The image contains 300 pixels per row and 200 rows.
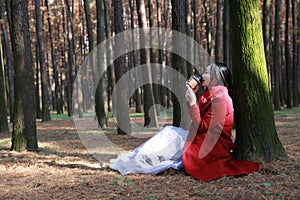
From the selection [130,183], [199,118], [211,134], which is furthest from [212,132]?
[130,183]

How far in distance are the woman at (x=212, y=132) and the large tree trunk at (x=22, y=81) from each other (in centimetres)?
424

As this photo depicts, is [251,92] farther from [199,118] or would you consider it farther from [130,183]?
[130,183]

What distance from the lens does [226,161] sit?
4.71 meters

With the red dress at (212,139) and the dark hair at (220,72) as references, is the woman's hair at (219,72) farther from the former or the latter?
the red dress at (212,139)

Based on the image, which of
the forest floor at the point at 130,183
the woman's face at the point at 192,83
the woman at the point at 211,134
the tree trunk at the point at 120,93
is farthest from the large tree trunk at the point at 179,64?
the woman's face at the point at 192,83

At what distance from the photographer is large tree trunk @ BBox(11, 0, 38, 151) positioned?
7324 millimetres

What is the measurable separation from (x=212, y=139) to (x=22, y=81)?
4.77 metres

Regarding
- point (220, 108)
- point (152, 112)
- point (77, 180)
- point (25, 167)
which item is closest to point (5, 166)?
point (25, 167)

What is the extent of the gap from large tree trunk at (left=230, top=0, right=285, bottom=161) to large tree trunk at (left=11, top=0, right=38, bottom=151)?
187 inches

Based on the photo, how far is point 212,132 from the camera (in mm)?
4738

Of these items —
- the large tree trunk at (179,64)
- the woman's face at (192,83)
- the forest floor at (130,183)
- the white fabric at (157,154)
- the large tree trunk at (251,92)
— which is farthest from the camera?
the large tree trunk at (179,64)

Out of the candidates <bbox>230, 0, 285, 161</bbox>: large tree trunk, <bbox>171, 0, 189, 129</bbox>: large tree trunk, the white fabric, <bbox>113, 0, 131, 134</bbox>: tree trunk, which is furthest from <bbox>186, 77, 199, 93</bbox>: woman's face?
<bbox>113, 0, 131, 134</bbox>: tree trunk

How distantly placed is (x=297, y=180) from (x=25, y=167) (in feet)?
15.0

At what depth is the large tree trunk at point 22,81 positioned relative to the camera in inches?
288
